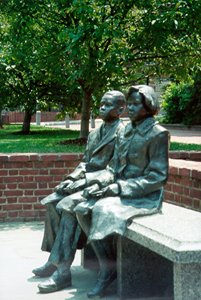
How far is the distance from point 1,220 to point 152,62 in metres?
5.96

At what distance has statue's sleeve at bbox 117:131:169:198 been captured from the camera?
400 centimetres

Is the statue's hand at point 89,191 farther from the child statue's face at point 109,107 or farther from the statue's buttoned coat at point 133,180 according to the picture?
the child statue's face at point 109,107

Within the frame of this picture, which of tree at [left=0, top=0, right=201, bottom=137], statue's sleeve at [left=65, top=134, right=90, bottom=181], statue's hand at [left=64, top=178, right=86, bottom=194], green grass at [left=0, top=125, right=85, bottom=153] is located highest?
tree at [left=0, top=0, right=201, bottom=137]

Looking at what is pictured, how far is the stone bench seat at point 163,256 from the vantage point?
317 cm

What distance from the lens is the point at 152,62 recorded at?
11.4m

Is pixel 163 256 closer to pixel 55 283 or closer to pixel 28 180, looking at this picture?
pixel 55 283

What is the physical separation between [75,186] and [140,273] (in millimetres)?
1034

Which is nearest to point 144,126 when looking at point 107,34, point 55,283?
point 55,283

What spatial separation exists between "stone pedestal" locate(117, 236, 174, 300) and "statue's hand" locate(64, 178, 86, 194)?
29.2 inches

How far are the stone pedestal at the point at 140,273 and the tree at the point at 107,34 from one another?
14.5ft

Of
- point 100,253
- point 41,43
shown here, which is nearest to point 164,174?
point 100,253

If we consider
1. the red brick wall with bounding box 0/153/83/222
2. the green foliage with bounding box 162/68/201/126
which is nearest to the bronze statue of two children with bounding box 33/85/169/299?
the red brick wall with bounding box 0/153/83/222

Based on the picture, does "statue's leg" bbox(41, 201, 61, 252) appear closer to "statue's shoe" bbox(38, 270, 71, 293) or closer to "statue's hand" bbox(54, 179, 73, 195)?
"statue's hand" bbox(54, 179, 73, 195)

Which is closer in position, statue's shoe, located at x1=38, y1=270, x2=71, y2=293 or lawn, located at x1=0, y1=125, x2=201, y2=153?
statue's shoe, located at x1=38, y1=270, x2=71, y2=293
